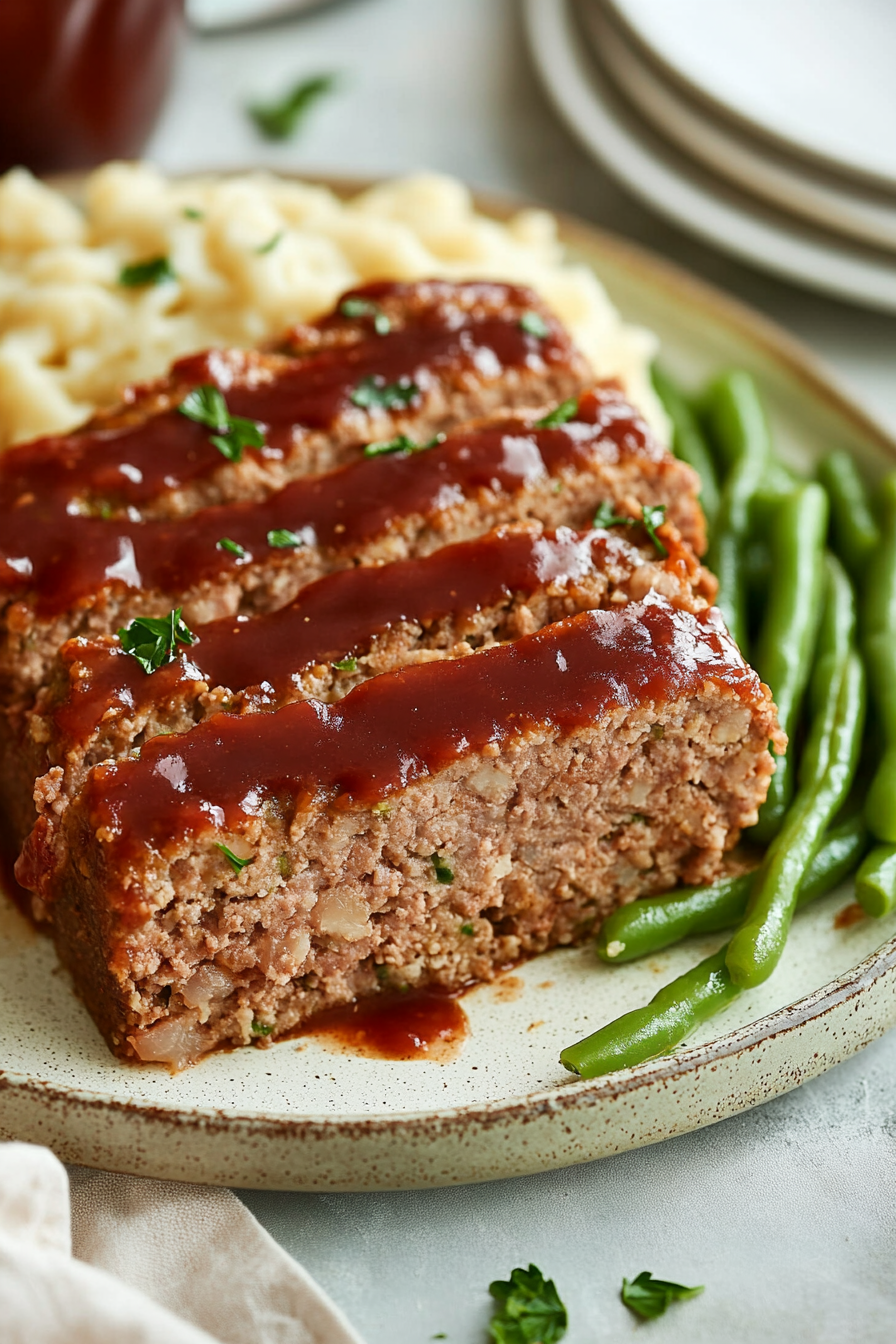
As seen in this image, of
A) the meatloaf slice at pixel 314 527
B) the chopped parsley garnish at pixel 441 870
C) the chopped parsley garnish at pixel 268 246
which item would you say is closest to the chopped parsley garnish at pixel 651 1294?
the chopped parsley garnish at pixel 441 870

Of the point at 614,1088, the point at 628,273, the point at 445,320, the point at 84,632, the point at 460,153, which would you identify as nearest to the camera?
the point at 614,1088

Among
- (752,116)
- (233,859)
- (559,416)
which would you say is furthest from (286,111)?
(233,859)

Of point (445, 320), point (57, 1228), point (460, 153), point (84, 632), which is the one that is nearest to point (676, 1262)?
point (57, 1228)

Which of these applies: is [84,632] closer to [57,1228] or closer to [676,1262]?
[57,1228]

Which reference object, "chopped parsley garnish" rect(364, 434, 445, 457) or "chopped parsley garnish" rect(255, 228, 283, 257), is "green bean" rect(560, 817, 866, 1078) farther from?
"chopped parsley garnish" rect(255, 228, 283, 257)

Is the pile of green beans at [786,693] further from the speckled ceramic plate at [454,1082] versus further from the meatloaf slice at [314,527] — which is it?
the meatloaf slice at [314,527]

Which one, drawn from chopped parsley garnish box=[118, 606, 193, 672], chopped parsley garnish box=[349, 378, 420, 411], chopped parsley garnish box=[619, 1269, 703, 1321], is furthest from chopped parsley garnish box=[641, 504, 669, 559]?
chopped parsley garnish box=[619, 1269, 703, 1321]

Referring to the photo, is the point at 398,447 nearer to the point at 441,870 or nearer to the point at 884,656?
the point at 441,870
